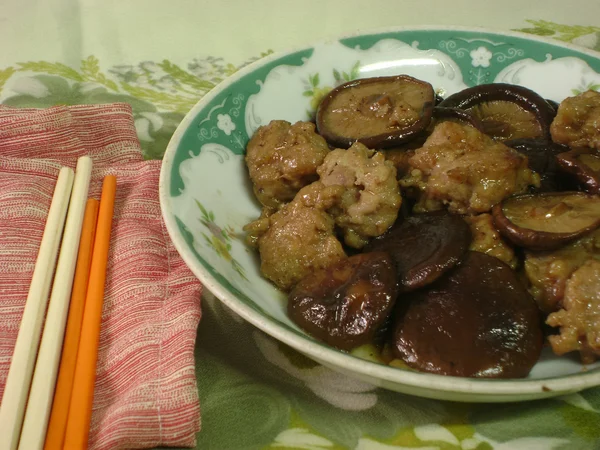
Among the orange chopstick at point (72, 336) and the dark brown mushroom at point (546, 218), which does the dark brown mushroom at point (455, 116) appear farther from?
the orange chopstick at point (72, 336)

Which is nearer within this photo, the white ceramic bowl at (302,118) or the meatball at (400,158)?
the white ceramic bowl at (302,118)

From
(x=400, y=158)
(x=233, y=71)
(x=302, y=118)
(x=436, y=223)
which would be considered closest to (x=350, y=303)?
(x=436, y=223)

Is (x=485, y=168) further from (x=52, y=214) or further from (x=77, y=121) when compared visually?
(x=77, y=121)

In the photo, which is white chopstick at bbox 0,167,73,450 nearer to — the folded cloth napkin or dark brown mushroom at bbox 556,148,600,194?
the folded cloth napkin

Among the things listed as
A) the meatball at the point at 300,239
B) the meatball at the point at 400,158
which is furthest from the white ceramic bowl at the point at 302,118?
the meatball at the point at 400,158

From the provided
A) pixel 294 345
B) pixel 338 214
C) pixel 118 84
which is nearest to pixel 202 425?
pixel 294 345

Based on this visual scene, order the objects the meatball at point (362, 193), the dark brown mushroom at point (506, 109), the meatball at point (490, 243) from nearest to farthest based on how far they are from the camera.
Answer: the meatball at point (490, 243) → the meatball at point (362, 193) → the dark brown mushroom at point (506, 109)

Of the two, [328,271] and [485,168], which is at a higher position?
[485,168]
